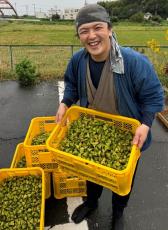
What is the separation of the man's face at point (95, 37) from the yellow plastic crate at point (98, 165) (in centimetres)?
72

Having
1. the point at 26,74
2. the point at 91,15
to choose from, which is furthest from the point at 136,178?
the point at 26,74

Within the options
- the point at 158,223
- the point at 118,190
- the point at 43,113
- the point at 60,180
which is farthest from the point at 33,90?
the point at 118,190

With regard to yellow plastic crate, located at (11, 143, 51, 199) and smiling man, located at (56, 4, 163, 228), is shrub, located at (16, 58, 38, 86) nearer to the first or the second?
yellow plastic crate, located at (11, 143, 51, 199)

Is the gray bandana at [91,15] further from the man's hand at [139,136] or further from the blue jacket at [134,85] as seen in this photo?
the man's hand at [139,136]

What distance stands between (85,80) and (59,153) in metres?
0.80

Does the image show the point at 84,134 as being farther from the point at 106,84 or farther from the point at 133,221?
the point at 133,221

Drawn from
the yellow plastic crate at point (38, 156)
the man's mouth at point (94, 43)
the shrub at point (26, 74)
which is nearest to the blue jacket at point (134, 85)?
the man's mouth at point (94, 43)

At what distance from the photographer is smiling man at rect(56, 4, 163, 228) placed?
2.98 metres

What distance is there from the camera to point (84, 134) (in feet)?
11.3

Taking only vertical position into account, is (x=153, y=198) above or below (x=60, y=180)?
below

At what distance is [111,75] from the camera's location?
10.3ft

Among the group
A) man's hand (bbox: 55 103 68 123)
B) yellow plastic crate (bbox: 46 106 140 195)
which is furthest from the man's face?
man's hand (bbox: 55 103 68 123)

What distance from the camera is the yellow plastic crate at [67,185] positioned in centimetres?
421

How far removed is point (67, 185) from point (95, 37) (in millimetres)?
2152
